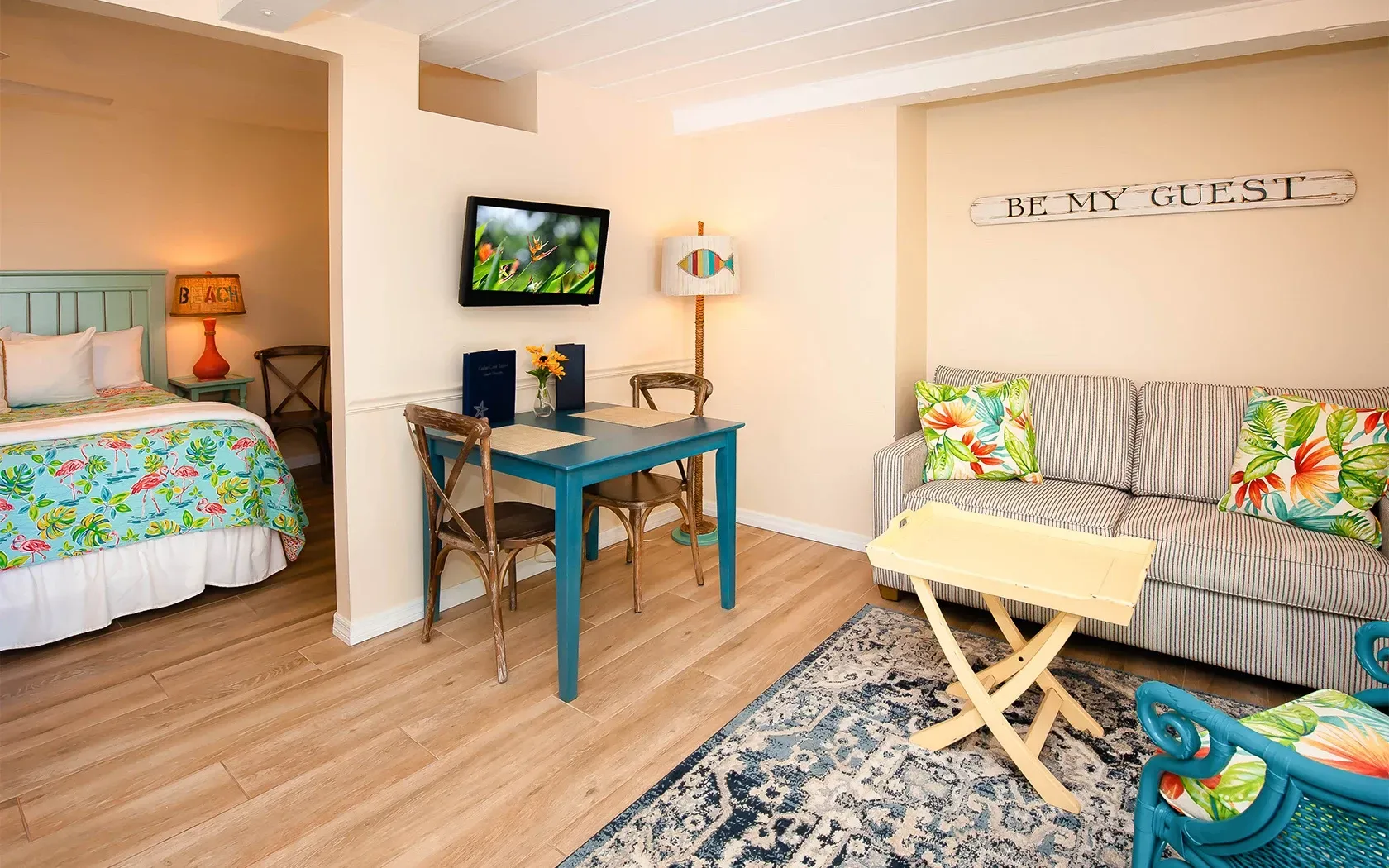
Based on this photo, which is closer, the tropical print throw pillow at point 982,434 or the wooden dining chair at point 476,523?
the wooden dining chair at point 476,523

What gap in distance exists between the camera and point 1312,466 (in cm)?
278

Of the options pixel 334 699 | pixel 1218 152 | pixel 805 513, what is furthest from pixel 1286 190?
pixel 334 699

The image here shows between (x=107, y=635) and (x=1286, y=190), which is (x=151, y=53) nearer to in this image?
(x=107, y=635)

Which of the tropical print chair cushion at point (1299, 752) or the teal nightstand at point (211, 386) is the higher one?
the teal nightstand at point (211, 386)

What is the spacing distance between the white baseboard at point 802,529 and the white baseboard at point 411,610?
0.90m

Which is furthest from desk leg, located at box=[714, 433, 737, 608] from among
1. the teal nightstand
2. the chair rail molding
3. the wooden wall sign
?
the teal nightstand

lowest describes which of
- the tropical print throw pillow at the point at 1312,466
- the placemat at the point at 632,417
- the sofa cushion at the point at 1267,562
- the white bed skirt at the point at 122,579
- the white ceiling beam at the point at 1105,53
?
the white bed skirt at the point at 122,579

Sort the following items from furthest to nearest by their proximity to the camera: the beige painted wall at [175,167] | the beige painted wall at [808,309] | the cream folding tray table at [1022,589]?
1. the beige painted wall at [808,309]
2. the beige painted wall at [175,167]
3. the cream folding tray table at [1022,589]

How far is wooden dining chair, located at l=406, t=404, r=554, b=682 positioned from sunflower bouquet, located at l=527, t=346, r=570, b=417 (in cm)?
54

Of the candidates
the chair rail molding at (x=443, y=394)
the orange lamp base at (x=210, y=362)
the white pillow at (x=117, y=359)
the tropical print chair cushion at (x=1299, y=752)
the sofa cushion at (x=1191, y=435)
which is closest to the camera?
the tropical print chair cushion at (x=1299, y=752)

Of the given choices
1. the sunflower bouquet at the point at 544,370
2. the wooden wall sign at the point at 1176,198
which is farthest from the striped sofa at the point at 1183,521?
the sunflower bouquet at the point at 544,370

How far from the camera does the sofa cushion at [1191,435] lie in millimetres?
3129

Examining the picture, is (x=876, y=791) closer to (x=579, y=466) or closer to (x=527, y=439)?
(x=579, y=466)

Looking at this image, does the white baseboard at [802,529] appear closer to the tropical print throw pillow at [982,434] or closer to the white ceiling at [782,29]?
the tropical print throw pillow at [982,434]
